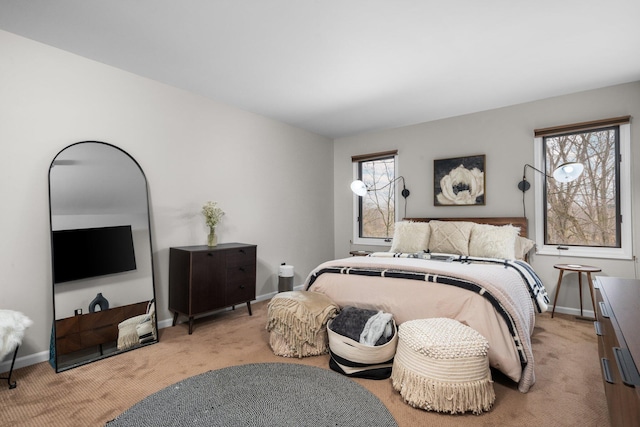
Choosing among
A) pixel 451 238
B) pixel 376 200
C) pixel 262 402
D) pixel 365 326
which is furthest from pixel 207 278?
pixel 376 200

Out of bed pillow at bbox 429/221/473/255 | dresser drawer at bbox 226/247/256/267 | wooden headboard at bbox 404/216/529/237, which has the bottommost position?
dresser drawer at bbox 226/247/256/267

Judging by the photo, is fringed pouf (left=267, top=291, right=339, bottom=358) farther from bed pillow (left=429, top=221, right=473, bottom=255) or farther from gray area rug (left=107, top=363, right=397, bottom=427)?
bed pillow (left=429, top=221, right=473, bottom=255)

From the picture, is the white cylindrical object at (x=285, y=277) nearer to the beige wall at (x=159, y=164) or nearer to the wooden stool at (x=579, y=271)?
the beige wall at (x=159, y=164)

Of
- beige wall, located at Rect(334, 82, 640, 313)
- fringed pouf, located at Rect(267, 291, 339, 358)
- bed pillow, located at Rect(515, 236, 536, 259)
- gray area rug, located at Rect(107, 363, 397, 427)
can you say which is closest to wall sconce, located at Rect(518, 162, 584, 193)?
beige wall, located at Rect(334, 82, 640, 313)

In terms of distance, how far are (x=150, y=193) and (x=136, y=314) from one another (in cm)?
114

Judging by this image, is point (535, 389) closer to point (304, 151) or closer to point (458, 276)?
point (458, 276)

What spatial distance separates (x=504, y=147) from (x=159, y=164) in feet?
13.0

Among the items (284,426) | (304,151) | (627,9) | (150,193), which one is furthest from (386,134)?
(284,426)

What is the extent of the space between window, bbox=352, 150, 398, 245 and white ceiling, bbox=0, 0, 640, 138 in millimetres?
1398

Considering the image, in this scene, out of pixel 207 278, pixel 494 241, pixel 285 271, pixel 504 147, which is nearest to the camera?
pixel 207 278

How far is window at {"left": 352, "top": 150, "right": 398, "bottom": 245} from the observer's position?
4926mm

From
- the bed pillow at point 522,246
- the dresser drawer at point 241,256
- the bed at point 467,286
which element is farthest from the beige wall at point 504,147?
the dresser drawer at point 241,256

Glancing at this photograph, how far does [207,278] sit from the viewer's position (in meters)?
3.15

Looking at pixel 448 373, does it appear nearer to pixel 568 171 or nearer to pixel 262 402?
pixel 262 402
